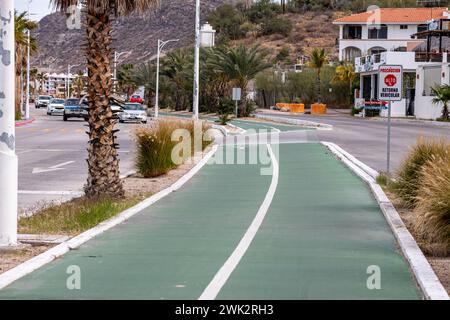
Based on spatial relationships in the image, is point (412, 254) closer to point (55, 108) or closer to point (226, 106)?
point (226, 106)

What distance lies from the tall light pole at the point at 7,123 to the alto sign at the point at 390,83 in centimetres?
1165

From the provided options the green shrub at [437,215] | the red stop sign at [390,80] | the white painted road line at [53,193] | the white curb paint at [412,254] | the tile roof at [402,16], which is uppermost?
the tile roof at [402,16]

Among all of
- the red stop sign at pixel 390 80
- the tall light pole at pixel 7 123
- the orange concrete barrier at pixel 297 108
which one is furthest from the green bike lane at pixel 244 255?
the orange concrete barrier at pixel 297 108

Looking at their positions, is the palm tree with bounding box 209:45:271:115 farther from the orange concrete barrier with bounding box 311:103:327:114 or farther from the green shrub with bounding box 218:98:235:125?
the orange concrete barrier with bounding box 311:103:327:114

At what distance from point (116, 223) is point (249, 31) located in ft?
506

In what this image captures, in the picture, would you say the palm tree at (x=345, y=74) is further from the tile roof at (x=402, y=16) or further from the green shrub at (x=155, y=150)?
the green shrub at (x=155, y=150)

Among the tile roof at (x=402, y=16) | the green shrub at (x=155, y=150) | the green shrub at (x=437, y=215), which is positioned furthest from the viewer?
the tile roof at (x=402, y=16)

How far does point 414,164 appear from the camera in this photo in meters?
16.6

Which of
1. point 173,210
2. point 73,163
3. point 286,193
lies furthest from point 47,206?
point 73,163

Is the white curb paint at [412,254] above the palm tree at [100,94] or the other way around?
the other way around

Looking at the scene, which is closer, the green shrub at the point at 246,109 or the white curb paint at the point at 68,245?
the white curb paint at the point at 68,245

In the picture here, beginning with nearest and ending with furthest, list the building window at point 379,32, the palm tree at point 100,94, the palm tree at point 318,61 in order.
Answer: the palm tree at point 100,94 < the palm tree at point 318,61 < the building window at point 379,32

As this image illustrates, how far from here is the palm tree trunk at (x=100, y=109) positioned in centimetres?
1683
